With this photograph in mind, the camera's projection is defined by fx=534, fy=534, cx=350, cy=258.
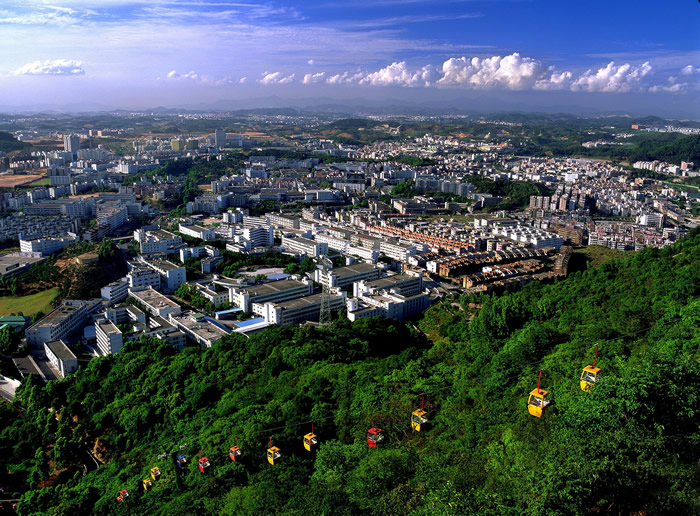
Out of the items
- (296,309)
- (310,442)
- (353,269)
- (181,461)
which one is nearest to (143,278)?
(296,309)

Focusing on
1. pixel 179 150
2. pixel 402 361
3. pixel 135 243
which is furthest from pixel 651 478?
pixel 179 150

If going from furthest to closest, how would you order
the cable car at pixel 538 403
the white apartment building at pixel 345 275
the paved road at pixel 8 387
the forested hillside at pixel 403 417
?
the white apartment building at pixel 345 275, the paved road at pixel 8 387, the cable car at pixel 538 403, the forested hillside at pixel 403 417

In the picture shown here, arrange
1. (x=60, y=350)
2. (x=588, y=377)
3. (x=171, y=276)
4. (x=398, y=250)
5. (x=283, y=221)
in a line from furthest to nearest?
(x=283, y=221)
(x=398, y=250)
(x=171, y=276)
(x=60, y=350)
(x=588, y=377)

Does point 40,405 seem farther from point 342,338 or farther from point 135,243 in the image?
point 135,243

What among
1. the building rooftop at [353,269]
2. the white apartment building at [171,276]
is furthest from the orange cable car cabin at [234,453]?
the white apartment building at [171,276]

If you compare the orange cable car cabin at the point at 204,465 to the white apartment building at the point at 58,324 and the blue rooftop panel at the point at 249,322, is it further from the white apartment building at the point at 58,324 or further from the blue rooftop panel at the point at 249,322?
the white apartment building at the point at 58,324

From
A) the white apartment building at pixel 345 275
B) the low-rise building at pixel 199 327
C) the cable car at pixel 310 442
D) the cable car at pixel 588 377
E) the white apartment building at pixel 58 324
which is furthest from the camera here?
the white apartment building at pixel 345 275

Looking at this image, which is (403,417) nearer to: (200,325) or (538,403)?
(538,403)

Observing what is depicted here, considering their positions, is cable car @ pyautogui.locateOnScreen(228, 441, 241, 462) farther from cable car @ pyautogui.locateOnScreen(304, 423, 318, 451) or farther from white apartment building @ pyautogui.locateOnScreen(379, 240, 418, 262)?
white apartment building @ pyautogui.locateOnScreen(379, 240, 418, 262)
